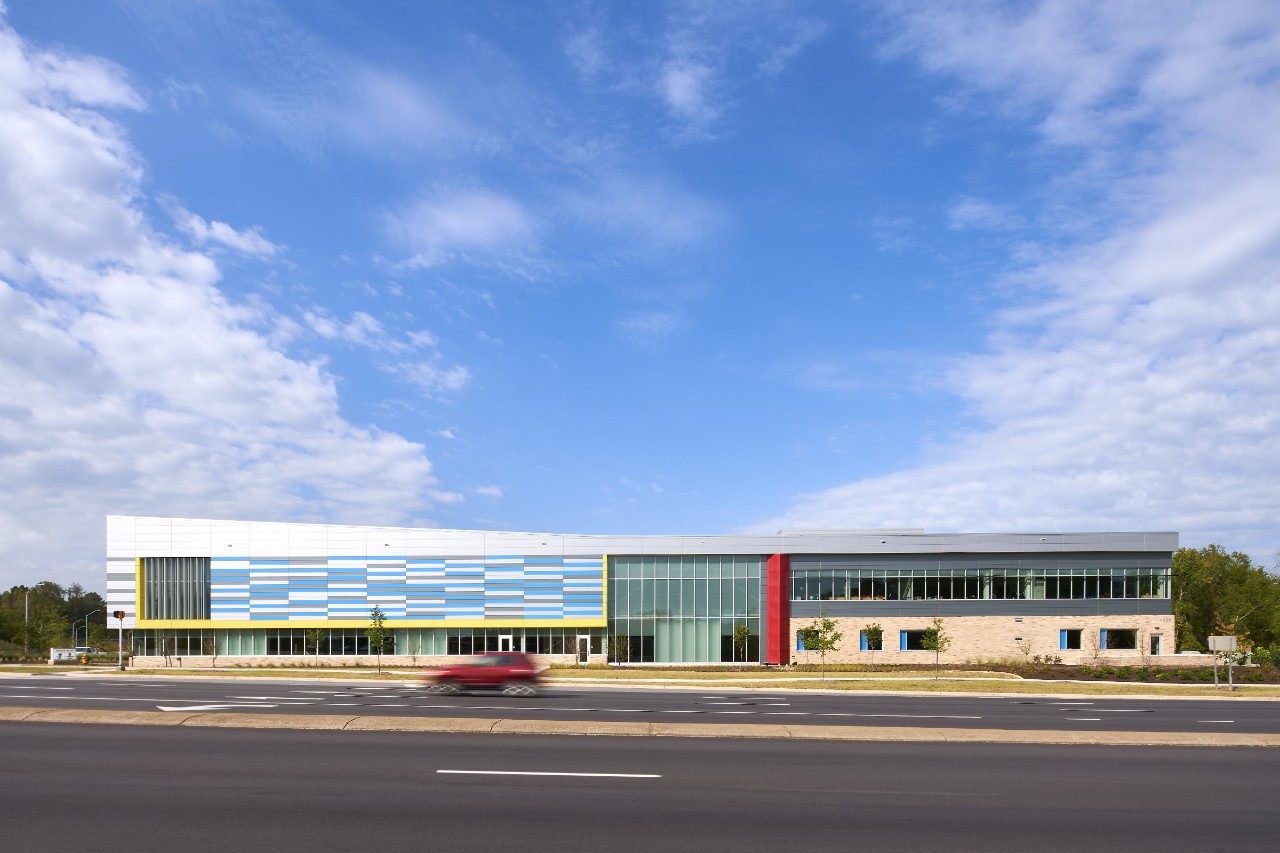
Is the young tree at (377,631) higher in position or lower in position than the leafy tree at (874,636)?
higher

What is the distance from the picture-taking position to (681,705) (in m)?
25.4

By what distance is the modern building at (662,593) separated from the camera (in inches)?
2370

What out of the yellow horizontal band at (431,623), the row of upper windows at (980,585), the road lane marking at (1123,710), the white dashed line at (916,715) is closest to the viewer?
the white dashed line at (916,715)

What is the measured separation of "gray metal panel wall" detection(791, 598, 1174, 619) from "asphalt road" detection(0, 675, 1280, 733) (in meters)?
28.7

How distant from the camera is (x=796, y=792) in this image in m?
11.6

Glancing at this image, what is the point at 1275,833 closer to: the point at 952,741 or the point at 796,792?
the point at 796,792

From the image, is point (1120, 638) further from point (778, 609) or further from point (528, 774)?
point (528, 774)

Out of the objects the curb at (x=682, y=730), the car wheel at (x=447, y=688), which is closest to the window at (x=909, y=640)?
the car wheel at (x=447, y=688)

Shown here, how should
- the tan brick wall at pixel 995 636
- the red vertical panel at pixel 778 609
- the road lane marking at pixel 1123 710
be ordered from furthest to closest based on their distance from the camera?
the red vertical panel at pixel 778 609
the tan brick wall at pixel 995 636
the road lane marking at pixel 1123 710

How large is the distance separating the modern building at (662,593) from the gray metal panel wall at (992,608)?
3.9 inches

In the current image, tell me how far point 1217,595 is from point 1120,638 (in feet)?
132

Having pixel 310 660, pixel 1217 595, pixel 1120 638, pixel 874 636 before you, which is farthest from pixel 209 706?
pixel 1217 595

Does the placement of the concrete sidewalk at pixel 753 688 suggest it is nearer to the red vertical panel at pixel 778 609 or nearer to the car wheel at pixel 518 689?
the car wheel at pixel 518 689

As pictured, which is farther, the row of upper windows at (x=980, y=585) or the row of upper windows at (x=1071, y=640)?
the row of upper windows at (x=980, y=585)
